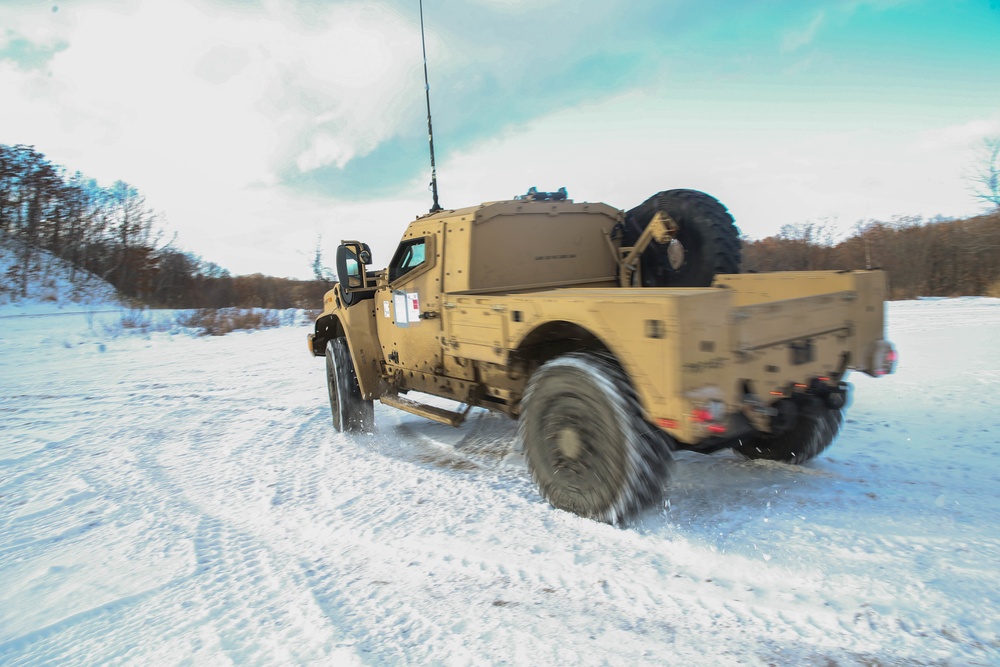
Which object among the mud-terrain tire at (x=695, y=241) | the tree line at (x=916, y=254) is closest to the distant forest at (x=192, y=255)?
the tree line at (x=916, y=254)

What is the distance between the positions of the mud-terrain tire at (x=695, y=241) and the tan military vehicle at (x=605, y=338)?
0.04ft

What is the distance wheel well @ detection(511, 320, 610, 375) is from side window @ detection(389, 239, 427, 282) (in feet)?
5.51

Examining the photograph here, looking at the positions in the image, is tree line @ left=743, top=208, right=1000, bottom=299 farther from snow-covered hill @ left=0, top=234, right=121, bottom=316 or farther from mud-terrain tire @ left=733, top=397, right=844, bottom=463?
snow-covered hill @ left=0, top=234, right=121, bottom=316

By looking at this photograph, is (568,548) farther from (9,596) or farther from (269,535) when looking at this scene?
(9,596)

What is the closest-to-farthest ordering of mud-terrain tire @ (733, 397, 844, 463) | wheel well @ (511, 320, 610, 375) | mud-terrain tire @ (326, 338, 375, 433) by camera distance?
1. wheel well @ (511, 320, 610, 375)
2. mud-terrain tire @ (733, 397, 844, 463)
3. mud-terrain tire @ (326, 338, 375, 433)

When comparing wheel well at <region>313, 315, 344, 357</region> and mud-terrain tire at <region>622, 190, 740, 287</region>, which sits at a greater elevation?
mud-terrain tire at <region>622, 190, 740, 287</region>

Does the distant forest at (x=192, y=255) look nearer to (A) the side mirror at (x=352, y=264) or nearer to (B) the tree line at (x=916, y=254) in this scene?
(B) the tree line at (x=916, y=254)

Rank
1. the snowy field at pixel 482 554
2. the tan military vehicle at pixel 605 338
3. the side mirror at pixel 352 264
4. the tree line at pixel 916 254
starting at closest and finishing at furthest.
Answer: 1. the snowy field at pixel 482 554
2. the tan military vehicle at pixel 605 338
3. the side mirror at pixel 352 264
4. the tree line at pixel 916 254

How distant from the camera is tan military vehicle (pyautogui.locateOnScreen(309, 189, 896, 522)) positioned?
10.7 feet

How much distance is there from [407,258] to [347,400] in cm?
175

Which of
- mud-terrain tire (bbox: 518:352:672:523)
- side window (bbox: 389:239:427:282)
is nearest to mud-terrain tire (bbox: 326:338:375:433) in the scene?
side window (bbox: 389:239:427:282)

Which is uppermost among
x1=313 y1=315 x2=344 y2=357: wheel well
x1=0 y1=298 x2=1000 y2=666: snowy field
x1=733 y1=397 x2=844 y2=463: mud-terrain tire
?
x1=313 y1=315 x2=344 y2=357: wheel well

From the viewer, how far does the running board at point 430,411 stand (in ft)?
17.7

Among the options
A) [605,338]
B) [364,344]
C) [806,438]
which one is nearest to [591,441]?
[605,338]
